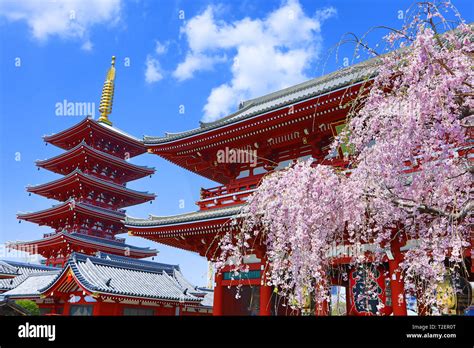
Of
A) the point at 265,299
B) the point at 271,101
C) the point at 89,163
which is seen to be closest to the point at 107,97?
the point at 89,163

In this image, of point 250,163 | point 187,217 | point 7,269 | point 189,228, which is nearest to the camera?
point 189,228

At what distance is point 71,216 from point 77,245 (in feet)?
7.21

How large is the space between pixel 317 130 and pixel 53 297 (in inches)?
501

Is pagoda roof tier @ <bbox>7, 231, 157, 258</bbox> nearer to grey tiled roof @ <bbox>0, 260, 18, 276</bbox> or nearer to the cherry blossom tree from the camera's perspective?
grey tiled roof @ <bbox>0, 260, 18, 276</bbox>

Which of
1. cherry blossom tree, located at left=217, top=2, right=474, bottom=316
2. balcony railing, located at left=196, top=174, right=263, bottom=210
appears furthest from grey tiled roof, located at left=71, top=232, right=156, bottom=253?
cherry blossom tree, located at left=217, top=2, right=474, bottom=316

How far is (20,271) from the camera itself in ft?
87.8

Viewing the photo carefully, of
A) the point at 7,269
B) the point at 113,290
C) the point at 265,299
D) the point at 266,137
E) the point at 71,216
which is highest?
the point at 266,137

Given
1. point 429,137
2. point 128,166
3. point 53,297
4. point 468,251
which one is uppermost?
point 128,166

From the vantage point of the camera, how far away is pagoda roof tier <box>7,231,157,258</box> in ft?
82.3

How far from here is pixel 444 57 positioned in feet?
16.9

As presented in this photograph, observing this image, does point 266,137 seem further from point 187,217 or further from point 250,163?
point 187,217
